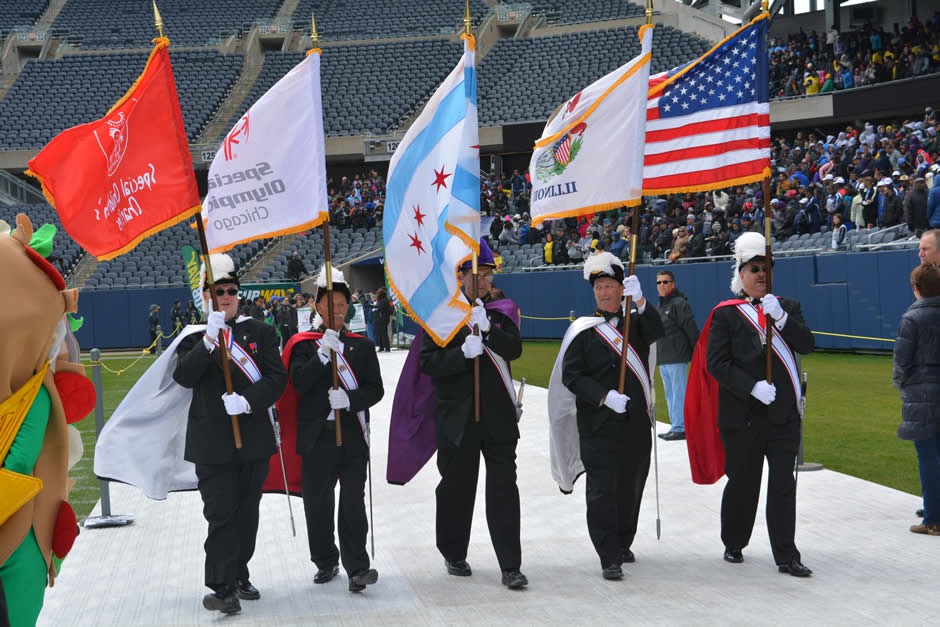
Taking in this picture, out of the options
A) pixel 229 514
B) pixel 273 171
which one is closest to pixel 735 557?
pixel 229 514

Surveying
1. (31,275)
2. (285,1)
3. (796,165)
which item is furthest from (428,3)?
(31,275)

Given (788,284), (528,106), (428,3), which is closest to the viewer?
(788,284)

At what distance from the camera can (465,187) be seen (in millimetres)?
6902

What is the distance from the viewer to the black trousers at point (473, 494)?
6504 millimetres

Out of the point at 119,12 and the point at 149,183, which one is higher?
the point at 119,12

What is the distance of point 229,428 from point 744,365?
A: 9.81 ft

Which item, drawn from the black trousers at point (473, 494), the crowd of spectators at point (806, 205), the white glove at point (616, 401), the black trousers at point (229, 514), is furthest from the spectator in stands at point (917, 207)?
the black trousers at point (229, 514)

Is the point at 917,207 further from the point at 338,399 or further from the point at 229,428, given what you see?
the point at 229,428

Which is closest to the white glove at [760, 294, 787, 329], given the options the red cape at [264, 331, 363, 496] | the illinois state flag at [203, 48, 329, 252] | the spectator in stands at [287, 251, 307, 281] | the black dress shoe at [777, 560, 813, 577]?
the black dress shoe at [777, 560, 813, 577]

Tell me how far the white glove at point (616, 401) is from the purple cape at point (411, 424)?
0.81m

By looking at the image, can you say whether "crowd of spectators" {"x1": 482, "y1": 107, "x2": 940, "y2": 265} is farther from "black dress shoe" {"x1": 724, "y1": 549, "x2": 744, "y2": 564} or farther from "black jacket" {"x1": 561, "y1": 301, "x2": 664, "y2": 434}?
"black dress shoe" {"x1": 724, "y1": 549, "x2": 744, "y2": 564}

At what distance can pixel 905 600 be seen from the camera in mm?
5766

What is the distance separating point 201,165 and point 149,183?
38732 mm

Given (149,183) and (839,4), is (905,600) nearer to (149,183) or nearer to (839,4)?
(149,183)
